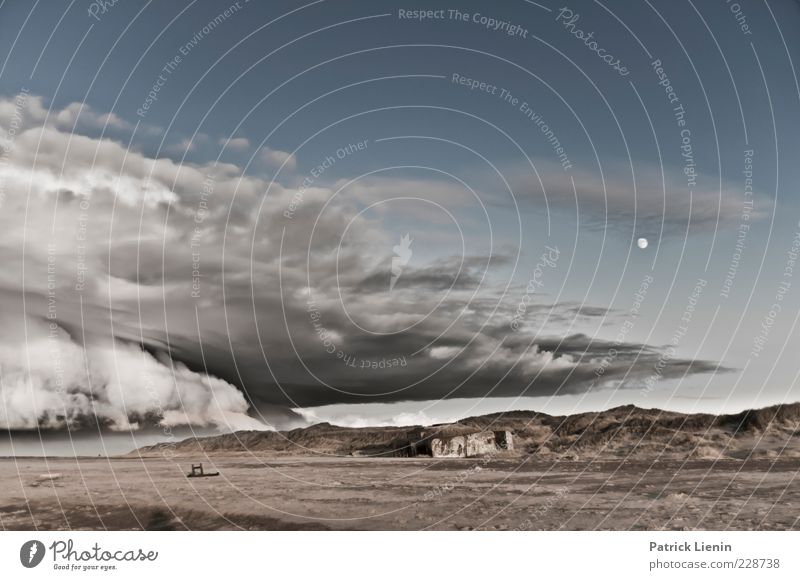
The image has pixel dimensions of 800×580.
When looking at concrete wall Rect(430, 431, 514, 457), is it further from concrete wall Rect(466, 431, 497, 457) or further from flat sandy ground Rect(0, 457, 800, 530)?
flat sandy ground Rect(0, 457, 800, 530)

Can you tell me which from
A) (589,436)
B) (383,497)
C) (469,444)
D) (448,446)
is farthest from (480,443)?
(383,497)

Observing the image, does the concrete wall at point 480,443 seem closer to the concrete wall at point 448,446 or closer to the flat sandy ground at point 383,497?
the concrete wall at point 448,446

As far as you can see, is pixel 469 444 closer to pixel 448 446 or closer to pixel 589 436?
pixel 448 446

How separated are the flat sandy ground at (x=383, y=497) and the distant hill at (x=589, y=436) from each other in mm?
449

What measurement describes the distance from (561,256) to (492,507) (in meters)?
5.02

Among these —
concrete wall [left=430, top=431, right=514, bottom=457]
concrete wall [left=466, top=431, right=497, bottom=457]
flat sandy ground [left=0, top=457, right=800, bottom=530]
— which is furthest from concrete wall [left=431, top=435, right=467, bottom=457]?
flat sandy ground [left=0, top=457, right=800, bottom=530]

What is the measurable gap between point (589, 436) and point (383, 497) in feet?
16.5

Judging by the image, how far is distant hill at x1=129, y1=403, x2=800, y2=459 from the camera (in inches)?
545

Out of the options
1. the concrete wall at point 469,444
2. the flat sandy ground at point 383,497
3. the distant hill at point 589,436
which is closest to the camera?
the flat sandy ground at point 383,497

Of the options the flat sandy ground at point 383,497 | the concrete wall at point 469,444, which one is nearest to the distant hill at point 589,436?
the concrete wall at point 469,444

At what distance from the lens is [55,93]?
505 inches

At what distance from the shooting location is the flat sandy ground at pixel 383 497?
38.7 ft

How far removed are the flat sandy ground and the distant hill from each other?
0.45m

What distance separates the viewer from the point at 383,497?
40.9 ft
